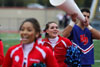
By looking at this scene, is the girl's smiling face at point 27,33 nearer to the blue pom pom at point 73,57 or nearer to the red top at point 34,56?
the red top at point 34,56

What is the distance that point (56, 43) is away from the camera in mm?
4488

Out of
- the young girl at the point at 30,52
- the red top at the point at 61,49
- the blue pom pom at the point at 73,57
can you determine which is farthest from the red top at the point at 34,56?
the red top at the point at 61,49

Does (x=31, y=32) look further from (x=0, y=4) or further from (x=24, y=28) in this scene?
(x=0, y=4)

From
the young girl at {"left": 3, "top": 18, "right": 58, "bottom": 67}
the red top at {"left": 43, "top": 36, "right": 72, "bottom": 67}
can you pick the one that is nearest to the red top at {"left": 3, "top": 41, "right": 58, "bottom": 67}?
the young girl at {"left": 3, "top": 18, "right": 58, "bottom": 67}

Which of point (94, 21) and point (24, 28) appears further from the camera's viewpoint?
point (94, 21)

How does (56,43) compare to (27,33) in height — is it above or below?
below

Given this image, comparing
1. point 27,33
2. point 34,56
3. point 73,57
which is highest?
point 27,33

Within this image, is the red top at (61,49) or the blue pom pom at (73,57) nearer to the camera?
the blue pom pom at (73,57)

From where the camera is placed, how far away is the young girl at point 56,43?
4383 millimetres

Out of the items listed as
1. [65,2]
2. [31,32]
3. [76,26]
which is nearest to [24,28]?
[31,32]

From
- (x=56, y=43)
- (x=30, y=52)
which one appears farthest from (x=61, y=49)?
(x=30, y=52)

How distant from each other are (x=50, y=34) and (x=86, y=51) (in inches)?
25.4

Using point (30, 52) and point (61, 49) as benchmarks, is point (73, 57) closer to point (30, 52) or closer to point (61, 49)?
point (61, 49)

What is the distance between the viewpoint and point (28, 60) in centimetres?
292
